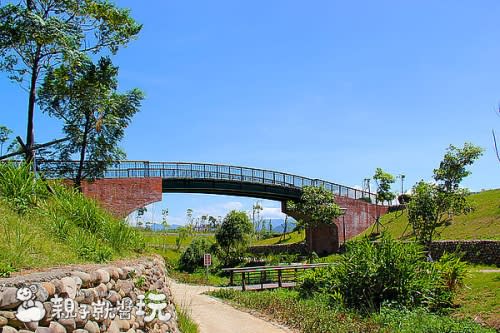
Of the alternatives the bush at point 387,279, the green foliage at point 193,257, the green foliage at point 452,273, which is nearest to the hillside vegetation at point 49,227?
the bush at point 387,279

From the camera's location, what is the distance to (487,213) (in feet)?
106

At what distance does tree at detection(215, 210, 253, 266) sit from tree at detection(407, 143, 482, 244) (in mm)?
12525

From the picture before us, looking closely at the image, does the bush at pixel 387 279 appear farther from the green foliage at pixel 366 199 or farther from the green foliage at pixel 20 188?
the green foliage at pixel 366 199

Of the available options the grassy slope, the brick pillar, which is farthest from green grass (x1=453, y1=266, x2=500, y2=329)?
the brick pillar

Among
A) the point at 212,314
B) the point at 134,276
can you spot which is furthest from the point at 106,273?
the point at 212,314

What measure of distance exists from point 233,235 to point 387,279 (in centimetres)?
2230

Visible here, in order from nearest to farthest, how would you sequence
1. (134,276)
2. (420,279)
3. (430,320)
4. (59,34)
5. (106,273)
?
(106,273) → (134,276) → (59,34) → (430,320) → (420,279)

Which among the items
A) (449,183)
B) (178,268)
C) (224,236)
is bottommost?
(178,268)

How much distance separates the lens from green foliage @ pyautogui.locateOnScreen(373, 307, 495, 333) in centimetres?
947

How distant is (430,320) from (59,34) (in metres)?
9.49

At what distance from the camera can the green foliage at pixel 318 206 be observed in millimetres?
34312

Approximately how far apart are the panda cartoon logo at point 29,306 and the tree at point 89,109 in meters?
8.45

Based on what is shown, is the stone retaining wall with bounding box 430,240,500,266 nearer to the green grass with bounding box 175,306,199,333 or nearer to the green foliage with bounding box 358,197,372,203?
the green grass with bounding box 175,306,199,333

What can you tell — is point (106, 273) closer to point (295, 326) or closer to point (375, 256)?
point (295, 326)
